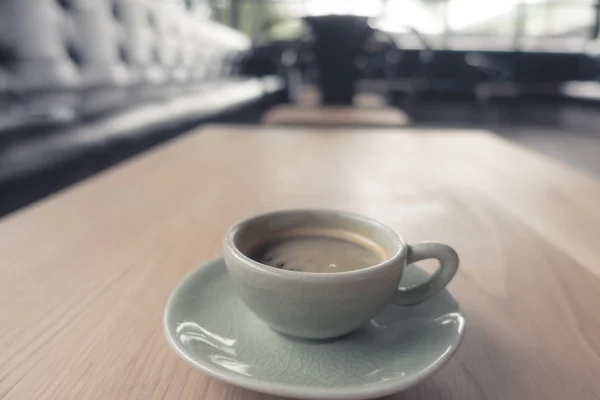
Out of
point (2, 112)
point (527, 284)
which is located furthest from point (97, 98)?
point (527, 284)

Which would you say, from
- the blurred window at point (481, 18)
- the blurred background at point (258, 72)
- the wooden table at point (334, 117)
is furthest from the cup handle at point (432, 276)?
the blurred window at point (481, 18)

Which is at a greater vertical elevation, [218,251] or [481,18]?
[481,18]

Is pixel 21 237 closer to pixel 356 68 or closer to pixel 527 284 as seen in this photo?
pixel 527 284

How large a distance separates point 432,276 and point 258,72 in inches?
123

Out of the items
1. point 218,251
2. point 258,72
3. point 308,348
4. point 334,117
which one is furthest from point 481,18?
point 308,348

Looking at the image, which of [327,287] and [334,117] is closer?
[327,287]

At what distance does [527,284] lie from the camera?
34 cm

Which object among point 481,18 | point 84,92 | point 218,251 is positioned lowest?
point 218,251

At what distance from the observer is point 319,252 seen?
0.88 feet

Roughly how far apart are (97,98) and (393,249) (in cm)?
118

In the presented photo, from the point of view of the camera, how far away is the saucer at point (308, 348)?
7.6 inches

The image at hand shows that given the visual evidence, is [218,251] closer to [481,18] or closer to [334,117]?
[334,117]

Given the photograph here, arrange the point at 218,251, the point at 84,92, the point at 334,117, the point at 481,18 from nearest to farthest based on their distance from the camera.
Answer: the point at 218,251
the point at 84,92
the point at 334,117
the point at 481,18

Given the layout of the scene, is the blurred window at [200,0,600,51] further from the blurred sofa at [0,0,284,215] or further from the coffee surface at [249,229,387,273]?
the coffee surface at [249,229,387,273]
